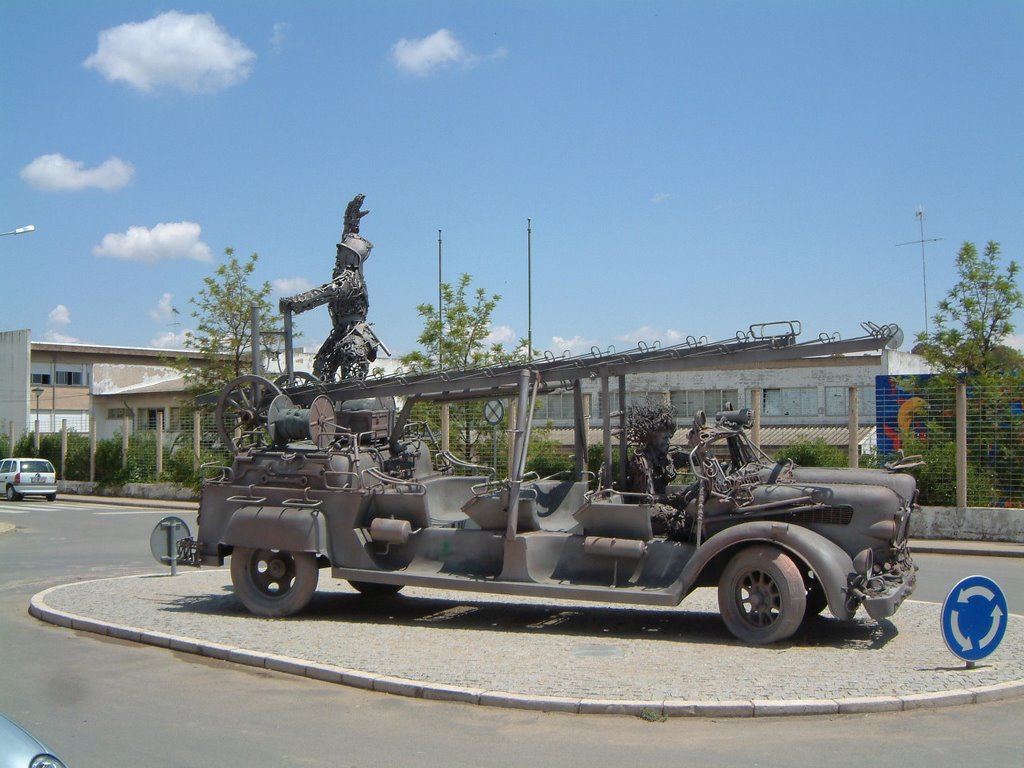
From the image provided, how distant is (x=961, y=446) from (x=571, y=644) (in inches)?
511

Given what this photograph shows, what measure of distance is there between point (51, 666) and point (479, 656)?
12.0 feet

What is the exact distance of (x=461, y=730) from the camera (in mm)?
6926

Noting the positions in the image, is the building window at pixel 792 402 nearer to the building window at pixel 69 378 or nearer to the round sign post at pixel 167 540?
the round sign post at pixel 167 540

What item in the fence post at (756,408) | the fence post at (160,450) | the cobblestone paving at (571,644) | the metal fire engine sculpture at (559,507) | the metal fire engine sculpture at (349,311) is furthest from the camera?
the fence post at (160,450)

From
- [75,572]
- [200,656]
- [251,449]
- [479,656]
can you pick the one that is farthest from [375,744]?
[75,572]

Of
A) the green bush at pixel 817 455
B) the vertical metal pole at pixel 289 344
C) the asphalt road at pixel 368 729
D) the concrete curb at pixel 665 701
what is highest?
the vertical metal pole at pixel 289 344

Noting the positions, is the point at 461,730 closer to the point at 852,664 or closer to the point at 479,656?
the point at 479,656

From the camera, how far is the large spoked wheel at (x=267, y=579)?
37.0ft

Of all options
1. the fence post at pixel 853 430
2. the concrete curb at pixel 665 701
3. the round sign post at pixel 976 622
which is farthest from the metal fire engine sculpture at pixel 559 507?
the fence post at pixel 853 430

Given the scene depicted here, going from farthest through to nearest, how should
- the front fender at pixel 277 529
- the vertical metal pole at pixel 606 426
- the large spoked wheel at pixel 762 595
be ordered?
the front fender at pixel 277 529 → the vertical metal pole at pixel 606 426 → the large spoked wheel at pixel 762 595

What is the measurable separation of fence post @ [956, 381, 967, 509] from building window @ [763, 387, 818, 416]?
18639 mm

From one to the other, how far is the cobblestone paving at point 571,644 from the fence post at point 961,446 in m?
8.95

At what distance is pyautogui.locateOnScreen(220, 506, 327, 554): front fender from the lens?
11039 mm

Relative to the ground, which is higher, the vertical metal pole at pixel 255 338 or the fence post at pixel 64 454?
the vertical metal pole at pixel 255 338
